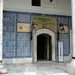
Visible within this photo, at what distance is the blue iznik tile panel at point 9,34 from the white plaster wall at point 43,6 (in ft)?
1.57

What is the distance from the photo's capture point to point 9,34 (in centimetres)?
816

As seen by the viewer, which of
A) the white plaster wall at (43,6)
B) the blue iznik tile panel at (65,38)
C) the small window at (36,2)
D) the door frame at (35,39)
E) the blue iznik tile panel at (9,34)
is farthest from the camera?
the blue iznik tile panel at (65,38)

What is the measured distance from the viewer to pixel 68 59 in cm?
915

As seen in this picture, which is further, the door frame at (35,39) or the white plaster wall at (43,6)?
the door frame at (35,39)

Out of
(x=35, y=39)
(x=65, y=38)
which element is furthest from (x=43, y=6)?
(x=65, y=38)

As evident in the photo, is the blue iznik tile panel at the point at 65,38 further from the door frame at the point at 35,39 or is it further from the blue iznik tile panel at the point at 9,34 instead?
the blue iznik tile panel at the point at 9,34

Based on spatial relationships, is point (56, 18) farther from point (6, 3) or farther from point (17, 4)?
point (6, 3)

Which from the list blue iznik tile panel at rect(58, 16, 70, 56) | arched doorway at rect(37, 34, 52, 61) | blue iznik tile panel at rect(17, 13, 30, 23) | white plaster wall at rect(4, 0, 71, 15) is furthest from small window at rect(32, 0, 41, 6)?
arched doorway at rect(37, 34, 52, 61)

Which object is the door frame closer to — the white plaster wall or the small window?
the white plaster wall

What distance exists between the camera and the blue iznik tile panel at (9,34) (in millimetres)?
8078

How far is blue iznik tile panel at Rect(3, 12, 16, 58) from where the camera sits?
8078mm

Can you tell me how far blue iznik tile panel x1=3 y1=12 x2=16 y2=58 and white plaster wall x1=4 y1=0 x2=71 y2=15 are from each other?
480mm

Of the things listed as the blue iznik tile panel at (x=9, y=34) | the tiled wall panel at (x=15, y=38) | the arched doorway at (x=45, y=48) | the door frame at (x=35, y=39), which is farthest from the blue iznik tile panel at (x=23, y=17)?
the arched doorway at (x=45, y=48)

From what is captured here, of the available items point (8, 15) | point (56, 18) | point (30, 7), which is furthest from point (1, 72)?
point (56, 18)
